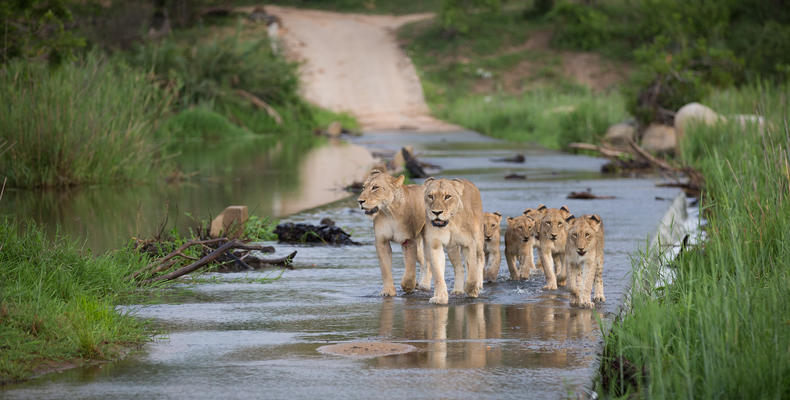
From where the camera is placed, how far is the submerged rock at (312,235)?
41.6ft

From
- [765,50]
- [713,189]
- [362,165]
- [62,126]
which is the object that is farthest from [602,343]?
[765,50]

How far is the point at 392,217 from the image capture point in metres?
9.40

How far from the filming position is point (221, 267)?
10844 mm

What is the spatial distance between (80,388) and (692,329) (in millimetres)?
3527

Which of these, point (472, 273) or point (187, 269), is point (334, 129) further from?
point (472, 273)

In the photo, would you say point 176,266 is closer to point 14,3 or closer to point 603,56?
point 14,3

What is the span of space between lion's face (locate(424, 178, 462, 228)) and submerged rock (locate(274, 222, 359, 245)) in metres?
3.74

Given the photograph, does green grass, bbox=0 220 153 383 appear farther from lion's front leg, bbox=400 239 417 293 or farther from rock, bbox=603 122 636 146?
rock, bbox=603 122 636 146

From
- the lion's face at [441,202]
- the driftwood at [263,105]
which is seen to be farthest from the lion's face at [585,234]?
the driftwood at [263,105]

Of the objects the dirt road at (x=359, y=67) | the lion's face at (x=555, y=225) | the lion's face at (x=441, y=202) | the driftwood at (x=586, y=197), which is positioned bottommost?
the driftwood at (x=586, y=197)

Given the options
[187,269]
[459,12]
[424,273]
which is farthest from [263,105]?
[187,269]

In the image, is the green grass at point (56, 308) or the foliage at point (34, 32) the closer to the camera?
the green grass at point (56, 308)

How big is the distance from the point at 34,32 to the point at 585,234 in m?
11.1

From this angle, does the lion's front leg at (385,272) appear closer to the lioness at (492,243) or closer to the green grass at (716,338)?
the lioness at (492,243)
